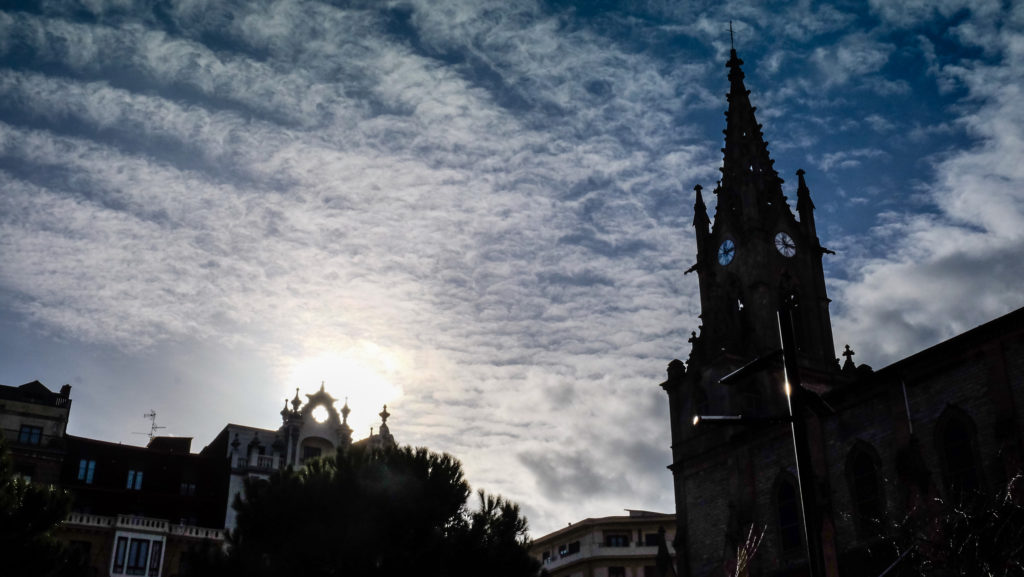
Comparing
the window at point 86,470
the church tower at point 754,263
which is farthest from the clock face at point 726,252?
the window at point 86,470

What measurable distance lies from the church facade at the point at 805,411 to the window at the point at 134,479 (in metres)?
29.6

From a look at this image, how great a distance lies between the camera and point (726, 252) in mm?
47969

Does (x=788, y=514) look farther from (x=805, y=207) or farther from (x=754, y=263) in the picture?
(x=805, y=207)

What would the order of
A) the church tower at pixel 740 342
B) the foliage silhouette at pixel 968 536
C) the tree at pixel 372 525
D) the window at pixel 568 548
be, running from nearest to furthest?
the foliage silhouette at pixel 968 536, the tree at pixel 372 525, the church tower at pixel 740 342, the window at pixel 568 548

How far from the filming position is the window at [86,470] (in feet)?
167

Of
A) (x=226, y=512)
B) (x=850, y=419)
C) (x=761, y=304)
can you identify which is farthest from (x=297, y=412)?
(x=850, y=419)

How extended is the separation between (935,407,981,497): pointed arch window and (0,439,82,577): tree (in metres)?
29.4

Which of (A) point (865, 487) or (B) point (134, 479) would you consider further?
(B) point (134, 479)

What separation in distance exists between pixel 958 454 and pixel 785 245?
1859 cm

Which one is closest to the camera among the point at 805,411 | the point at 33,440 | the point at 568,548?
the point at 805,411

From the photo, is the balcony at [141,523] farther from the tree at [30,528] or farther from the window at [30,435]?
the tree at [30,528]

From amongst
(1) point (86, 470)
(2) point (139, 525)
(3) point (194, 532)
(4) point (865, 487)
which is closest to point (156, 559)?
(2) point (139, 525)

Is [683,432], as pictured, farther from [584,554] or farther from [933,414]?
[584,554]

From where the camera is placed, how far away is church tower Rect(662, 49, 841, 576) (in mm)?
38156
